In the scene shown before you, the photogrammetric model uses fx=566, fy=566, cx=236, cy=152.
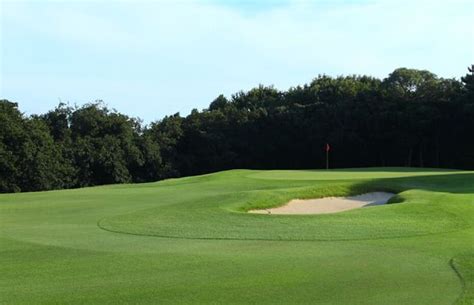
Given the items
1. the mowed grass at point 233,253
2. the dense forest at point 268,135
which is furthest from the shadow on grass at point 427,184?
the dense forest at point 268,135

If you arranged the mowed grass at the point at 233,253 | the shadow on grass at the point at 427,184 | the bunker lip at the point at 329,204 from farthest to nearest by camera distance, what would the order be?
the shadow on grass at the point at 427,184 < the bunker lip at the point at 329,204 < the mowed grass at the point at 233,253

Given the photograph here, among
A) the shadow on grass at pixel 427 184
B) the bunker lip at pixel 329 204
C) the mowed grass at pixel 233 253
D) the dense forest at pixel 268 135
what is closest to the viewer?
the mowed grass at pixel 233 253

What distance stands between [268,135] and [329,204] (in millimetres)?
44853

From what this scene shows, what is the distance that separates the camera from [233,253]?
9.76m

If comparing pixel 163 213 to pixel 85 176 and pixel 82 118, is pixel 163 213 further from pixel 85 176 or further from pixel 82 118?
pixel 82 118

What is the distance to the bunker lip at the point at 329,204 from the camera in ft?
57.7

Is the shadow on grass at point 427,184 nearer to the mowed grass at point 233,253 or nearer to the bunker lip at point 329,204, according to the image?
the bunker lip at point 329,204

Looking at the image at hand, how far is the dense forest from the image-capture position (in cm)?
4919

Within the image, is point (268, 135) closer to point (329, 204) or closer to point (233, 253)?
point (329, 204)

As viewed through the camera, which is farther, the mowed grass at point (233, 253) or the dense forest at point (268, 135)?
the dense forest at point (268, 135)

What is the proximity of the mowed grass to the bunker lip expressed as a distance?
492mm

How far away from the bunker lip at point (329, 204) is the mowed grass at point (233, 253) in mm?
492

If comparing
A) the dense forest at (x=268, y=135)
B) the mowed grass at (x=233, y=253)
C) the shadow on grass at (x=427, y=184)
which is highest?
the dense forest at (x=268, y=135)

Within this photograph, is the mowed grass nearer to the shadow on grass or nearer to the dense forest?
the shadow on grass
